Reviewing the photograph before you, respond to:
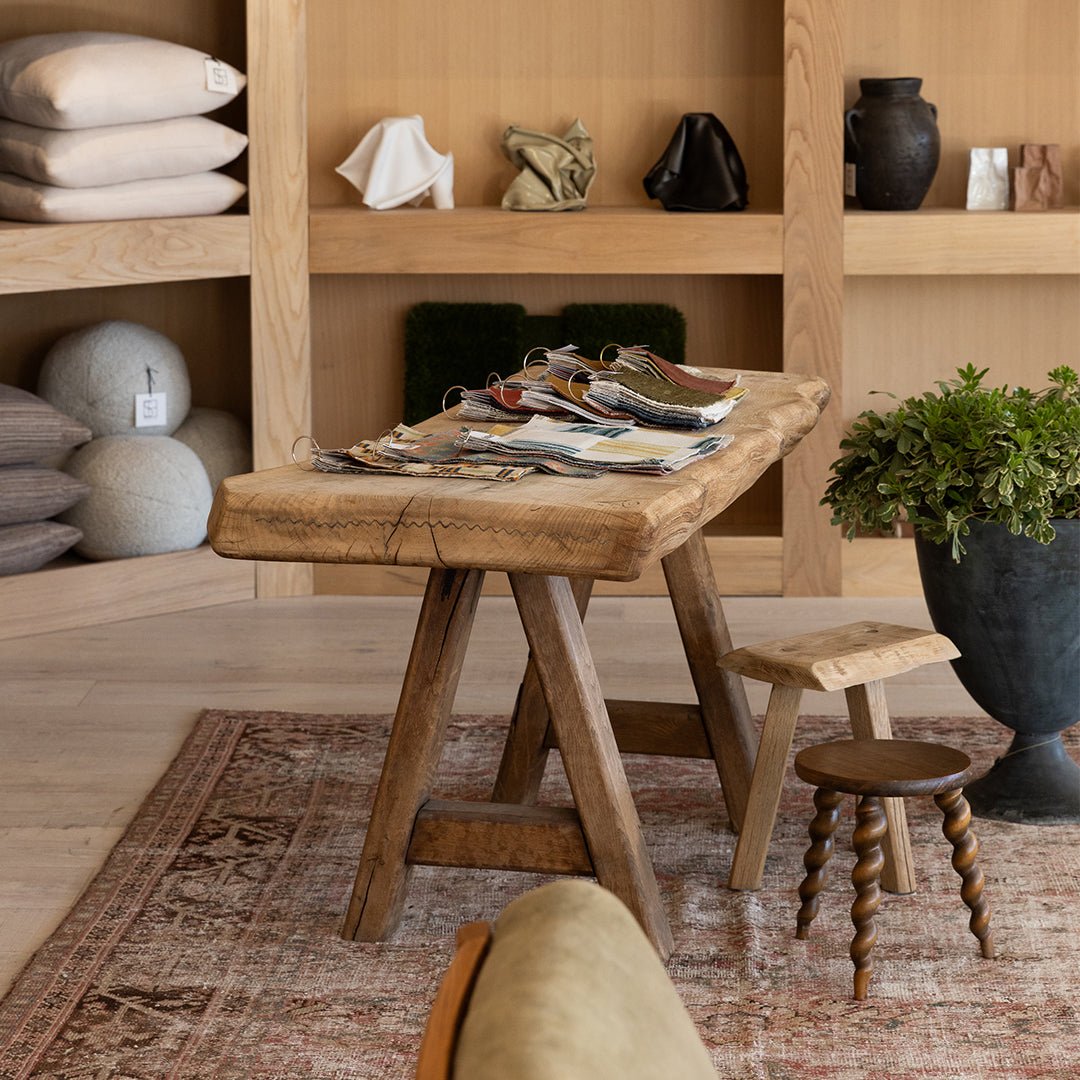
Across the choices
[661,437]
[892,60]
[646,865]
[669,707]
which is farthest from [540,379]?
[892,60]

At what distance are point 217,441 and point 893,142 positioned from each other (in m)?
1.93

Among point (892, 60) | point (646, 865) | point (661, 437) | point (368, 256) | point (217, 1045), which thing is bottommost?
point (217, 1045)

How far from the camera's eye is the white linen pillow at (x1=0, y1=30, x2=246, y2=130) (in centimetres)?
366

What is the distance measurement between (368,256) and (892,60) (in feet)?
4.91

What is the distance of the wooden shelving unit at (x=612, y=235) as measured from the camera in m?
3.97

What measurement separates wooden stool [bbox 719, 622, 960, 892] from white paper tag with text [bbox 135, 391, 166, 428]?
218 cm

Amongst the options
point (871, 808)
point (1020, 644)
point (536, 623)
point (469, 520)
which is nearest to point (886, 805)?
point (871, 808)

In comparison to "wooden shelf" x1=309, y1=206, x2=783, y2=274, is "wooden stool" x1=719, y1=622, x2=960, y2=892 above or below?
below

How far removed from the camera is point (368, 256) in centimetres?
406

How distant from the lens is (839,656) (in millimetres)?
2271

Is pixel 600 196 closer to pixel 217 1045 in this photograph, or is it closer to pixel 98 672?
pixel 98 672

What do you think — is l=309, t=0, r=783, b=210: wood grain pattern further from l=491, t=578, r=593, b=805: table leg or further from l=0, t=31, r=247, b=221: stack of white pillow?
l=491, t=578, r=593, b=805: table leg

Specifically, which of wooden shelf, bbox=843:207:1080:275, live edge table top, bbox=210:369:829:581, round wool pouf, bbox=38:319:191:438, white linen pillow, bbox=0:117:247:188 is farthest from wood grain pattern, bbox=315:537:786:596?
live edge table top, bbox=210:369:829:581

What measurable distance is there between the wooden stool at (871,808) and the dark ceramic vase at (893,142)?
215 centimetres
